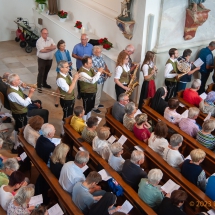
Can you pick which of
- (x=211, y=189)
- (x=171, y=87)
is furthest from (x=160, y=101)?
(x=211, y=189)

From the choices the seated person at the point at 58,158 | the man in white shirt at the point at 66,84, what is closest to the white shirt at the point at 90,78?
the man in white shirt at the point at 66,84

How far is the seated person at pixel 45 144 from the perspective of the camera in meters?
4.67

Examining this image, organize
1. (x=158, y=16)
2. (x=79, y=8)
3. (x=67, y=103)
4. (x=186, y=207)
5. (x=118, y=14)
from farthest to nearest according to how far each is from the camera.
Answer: (x=79, y=8) < (x=118, y=14) < (x=158, y=16) < (x=67, y=103) < (x=186, y=207)

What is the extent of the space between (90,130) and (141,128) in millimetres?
758

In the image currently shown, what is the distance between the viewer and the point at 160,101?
238 inches

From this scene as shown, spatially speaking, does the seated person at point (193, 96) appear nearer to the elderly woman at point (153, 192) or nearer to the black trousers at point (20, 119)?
the elderly woman at point (153, 192)

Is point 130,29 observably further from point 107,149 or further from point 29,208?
point 29,208

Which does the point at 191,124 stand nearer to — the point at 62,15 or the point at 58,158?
the point at 58,158

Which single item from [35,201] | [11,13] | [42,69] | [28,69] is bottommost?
[28,69]

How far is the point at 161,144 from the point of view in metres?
4.84

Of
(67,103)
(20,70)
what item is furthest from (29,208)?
(20,70)

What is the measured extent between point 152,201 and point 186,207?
2.03ft

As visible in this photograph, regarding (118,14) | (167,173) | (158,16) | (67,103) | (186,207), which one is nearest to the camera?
(186,207)

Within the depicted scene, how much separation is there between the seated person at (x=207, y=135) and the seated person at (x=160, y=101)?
3.71 ft
